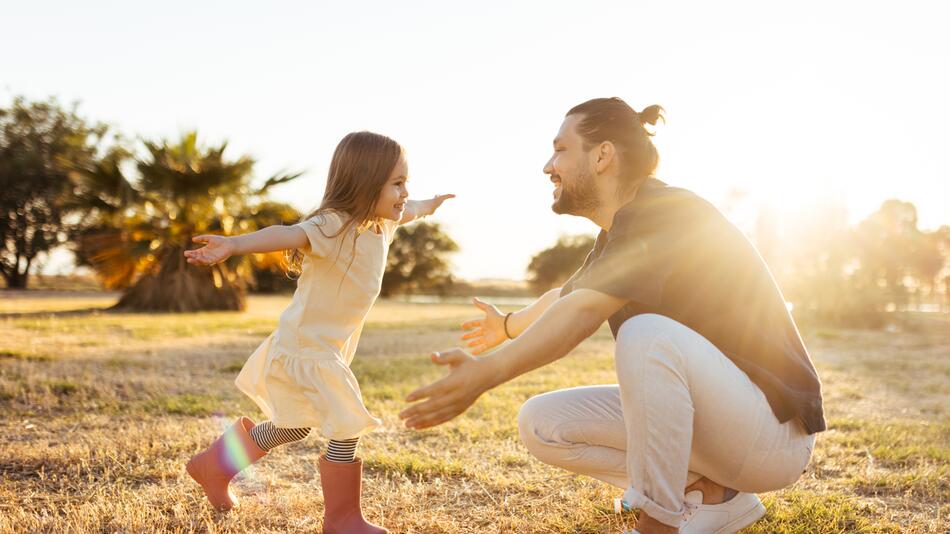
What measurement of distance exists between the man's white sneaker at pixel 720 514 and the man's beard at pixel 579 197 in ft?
3.46

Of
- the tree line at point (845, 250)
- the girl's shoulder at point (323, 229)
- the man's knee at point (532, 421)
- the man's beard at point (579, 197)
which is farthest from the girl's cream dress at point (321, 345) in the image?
the tree line at point (845, 250)

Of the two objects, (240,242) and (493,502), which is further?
(493,502)

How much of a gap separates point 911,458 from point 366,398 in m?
3.64

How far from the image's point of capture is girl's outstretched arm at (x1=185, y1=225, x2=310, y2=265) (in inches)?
95.2

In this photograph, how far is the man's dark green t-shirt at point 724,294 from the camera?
84.3 inches

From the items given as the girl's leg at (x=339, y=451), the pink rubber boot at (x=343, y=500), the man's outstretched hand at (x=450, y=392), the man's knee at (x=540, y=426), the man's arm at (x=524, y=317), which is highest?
the man's arm at (x=524, y=317)

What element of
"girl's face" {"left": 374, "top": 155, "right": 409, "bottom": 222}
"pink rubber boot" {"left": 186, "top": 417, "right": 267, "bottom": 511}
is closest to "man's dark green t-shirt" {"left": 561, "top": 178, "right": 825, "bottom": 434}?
"girl's face" {"left": 374, "top": 155, "right": 409, "bottom": 222}

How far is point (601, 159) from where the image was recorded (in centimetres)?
245

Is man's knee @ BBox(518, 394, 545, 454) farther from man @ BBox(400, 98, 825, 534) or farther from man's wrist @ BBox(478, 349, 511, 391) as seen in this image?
man's wrist @ BBox(478, 349, 511, 391)

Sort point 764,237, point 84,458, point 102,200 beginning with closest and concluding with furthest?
point 84,458
point 102,200
point 764,237

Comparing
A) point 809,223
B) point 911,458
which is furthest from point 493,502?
point 809,223

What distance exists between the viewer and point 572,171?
2498 mm

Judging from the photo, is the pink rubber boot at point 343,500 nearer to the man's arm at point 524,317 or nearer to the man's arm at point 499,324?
the man's arm at point 499,324

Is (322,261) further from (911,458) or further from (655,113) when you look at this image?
(911,458)
